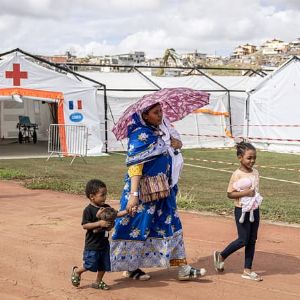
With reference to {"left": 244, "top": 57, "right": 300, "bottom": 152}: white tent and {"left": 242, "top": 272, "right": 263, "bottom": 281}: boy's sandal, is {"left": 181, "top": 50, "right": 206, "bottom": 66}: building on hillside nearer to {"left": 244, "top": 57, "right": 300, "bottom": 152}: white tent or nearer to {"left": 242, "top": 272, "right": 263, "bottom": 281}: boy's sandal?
{"left": 244, "top": 57, "right": 300, "bottom": 152}: white tent

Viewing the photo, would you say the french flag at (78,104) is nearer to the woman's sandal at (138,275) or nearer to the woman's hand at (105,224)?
the woman's sandal at (138,275)

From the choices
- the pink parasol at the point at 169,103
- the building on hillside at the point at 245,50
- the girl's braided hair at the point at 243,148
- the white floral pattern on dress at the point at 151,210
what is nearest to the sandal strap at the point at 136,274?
the white floral pattern on dress at the point at 151,210

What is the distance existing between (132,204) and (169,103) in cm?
125

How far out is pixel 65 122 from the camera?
2088cm

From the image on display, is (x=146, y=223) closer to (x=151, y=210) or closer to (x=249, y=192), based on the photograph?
(x=151, y=210)

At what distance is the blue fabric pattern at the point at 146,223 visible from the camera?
546 cm

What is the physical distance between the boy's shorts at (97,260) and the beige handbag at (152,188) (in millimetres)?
601

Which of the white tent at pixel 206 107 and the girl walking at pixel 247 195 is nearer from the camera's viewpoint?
the girl walking at pixel 247 195

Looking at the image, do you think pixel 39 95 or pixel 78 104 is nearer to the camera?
pixel 39 95

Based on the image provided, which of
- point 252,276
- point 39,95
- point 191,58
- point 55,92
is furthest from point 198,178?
point 191,58

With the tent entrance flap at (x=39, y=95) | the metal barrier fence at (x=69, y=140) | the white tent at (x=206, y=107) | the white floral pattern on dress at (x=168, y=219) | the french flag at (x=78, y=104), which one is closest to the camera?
the white floral pattern on dress at (x=168, y=219)

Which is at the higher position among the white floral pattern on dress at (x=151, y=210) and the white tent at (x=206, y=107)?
the white tent at (x=206, y=107)

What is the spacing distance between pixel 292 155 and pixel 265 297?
18771 millimetres

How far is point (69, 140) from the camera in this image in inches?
806
